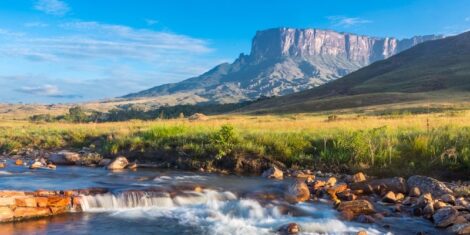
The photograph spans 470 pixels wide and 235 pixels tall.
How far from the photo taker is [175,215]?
1554 centimetres

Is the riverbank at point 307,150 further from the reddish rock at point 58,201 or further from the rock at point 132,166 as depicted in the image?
the reddish rock at point 58,201

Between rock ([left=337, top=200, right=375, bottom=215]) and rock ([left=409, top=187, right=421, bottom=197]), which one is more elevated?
rock ([left=409, top=187, right=421, bottom=197])

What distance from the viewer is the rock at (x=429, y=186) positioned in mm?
16459

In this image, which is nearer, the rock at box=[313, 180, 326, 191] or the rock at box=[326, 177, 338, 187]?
the rock at box=[313, 180, 326, 191]

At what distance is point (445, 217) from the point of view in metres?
13.8

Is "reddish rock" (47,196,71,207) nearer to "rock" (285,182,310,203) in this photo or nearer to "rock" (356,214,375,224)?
"rock" (285,182,310,203)

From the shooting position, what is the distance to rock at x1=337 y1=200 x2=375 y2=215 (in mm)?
15094

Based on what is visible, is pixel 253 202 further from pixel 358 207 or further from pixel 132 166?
pixel 132 166

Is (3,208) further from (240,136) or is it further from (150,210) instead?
(240,136)

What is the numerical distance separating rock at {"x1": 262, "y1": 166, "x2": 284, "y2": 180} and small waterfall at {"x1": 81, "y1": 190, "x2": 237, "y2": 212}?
374 cm

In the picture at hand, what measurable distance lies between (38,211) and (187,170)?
953cm

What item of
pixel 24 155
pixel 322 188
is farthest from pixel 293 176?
pixel 24 155

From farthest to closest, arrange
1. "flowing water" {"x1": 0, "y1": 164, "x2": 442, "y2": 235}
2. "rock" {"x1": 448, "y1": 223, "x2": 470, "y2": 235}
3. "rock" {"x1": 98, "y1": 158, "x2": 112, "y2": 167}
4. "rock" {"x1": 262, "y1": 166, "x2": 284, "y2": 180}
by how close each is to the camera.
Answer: "rock" {"x1": 98, "y1": 158, "x2": 112, "y2": 167} < "rock" {"x1": 262, "y1": 166, "x2": 284, "y2": 180} < "flowing water" {"x1": 0, "y1": 164, "x2": 442, "y2": 235} < "rock" {"x1": 448, "y1": 223, "x2": 470, "y2": 235}

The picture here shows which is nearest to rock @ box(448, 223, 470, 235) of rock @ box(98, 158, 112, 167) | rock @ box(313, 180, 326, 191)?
rock @ box(313, 180, 326, 191)
